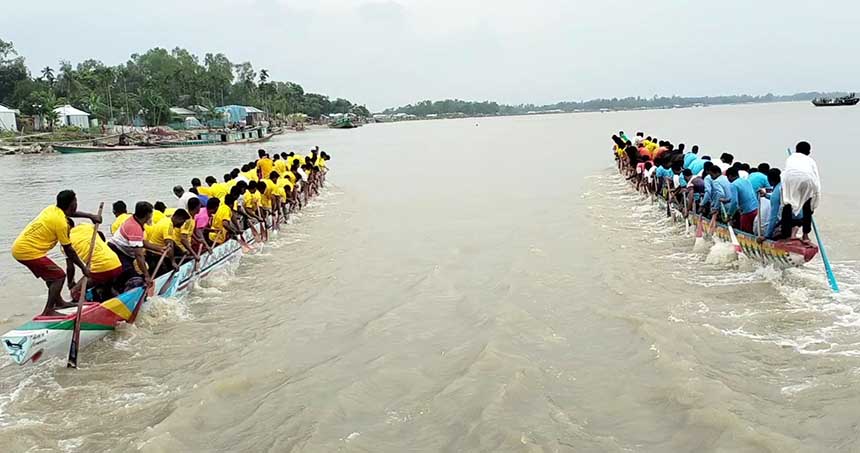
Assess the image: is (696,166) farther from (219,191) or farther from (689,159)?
(219,191)

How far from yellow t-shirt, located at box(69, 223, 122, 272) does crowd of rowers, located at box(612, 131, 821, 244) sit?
8355 millimetres

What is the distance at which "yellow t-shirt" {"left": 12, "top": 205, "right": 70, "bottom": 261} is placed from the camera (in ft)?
21.7

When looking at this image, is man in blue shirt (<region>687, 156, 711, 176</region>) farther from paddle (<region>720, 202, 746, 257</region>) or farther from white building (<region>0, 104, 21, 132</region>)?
white building (<region>0, 104, 21, 132</region>)

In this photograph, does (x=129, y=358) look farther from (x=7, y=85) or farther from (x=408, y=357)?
(x=7, y=85)

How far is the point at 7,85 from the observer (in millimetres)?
67812

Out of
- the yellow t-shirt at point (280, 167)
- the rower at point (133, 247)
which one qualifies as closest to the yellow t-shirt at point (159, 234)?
the rower at point (133, 247)

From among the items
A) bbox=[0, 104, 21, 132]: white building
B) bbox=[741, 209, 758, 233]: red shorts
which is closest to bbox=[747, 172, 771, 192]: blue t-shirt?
bbox=[741, 209, 758, 233]: red shorts

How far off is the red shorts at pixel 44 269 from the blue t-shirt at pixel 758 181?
9549mm

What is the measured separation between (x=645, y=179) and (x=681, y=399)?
1163cm

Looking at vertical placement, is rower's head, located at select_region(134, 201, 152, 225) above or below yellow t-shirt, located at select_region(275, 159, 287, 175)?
below

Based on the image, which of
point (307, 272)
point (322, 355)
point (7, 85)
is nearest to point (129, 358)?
point (322, 355)

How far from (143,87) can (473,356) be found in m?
85.5

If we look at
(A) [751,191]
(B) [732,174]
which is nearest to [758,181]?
(B) [732,174]

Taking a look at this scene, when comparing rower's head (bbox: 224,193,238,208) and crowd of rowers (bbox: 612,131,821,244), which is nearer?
crowd of rowers (bbox: 612,131,821,244)
